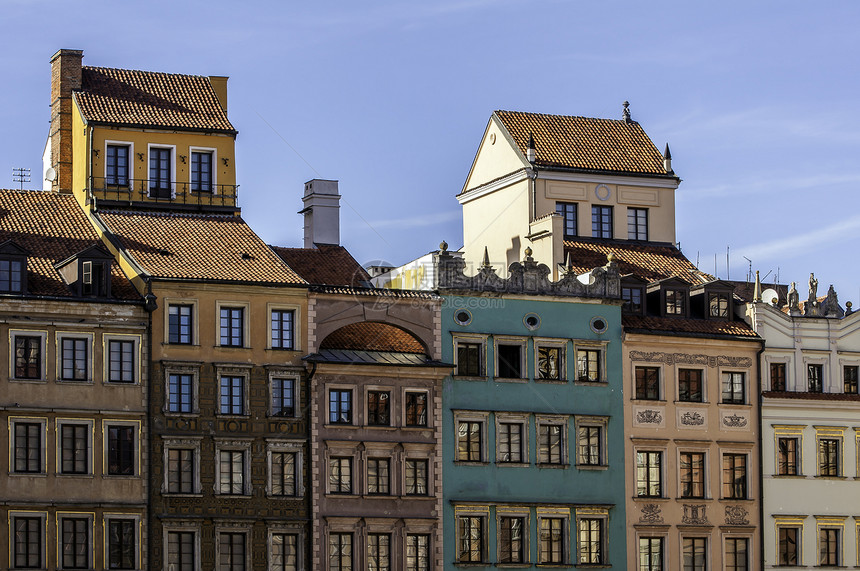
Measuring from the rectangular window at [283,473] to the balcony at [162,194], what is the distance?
11.8 meters

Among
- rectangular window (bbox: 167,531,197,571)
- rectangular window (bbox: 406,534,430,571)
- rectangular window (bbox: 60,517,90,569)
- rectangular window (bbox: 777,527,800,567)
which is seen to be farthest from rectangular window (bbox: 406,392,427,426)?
rectangular window (bbox: 777,527,800,567)

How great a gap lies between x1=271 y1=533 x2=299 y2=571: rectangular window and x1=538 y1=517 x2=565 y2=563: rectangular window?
10404mm

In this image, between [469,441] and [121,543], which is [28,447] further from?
[469,441]

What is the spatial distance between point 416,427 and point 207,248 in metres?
10.9

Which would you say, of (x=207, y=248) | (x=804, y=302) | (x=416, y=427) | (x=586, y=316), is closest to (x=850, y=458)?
(x=804, y=302)

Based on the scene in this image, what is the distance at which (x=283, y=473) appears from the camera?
81938 millimetres

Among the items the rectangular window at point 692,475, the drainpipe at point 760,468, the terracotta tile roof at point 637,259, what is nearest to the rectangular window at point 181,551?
the rectangular window at point 692,475

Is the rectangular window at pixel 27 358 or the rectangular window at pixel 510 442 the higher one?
the rectangular window at pixel 27 358

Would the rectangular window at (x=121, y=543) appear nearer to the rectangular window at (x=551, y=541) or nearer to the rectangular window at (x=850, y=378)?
the rectangular window at (x=551, y=541)

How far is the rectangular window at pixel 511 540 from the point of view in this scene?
3351 inches

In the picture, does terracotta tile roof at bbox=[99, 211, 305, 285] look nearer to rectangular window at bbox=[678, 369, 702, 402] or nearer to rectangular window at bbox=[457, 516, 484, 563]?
rectangular window at bbox=[457, 516, 484, 563]

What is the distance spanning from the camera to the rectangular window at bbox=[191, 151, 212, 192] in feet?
290

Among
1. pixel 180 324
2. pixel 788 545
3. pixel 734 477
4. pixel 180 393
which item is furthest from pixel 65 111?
pixel 788 545

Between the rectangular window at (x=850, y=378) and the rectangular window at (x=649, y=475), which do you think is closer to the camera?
the rectangular window at (x=649, y=475)
